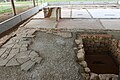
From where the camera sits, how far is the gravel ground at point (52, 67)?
9.12 ft

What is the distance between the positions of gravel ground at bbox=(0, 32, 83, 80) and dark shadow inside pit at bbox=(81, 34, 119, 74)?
1.03 meters

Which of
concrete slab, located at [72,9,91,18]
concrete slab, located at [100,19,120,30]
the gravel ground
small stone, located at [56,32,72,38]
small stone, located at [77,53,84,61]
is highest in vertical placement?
concrete slab, located at [72,9,91,18]

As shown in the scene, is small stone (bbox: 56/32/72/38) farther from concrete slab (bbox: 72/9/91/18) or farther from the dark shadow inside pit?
concrete slab (bbox: 72/9/91/18)

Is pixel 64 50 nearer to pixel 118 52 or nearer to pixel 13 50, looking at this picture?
pixel 13 50

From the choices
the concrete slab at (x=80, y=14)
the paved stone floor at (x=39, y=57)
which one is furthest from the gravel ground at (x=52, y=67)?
the concrete slab at (x=80, y=14)

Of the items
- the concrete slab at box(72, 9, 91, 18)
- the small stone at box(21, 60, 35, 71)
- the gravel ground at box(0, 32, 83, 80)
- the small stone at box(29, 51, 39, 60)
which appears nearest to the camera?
the gravel ground at box(0, 32, 83, 80)

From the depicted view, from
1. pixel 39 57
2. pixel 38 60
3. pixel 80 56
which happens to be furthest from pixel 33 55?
pixel 80 56

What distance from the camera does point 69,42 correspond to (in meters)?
4.39

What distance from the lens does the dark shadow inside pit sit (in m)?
4.88

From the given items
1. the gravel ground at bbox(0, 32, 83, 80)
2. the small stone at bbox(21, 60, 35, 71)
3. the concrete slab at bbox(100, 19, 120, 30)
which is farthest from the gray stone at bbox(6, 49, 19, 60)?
the concrete slab at bbox(100, 19, 120, 30)

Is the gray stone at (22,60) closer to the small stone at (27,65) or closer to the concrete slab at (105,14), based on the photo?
the small stone at (27,65)

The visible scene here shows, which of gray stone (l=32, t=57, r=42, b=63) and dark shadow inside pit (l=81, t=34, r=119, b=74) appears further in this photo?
dark shadow inside pit (l=81, t=34, r=119, b=74)

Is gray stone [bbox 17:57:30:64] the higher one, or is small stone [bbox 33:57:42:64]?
small stone [bbox 33:57:42:64]

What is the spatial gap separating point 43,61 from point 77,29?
104 inches
